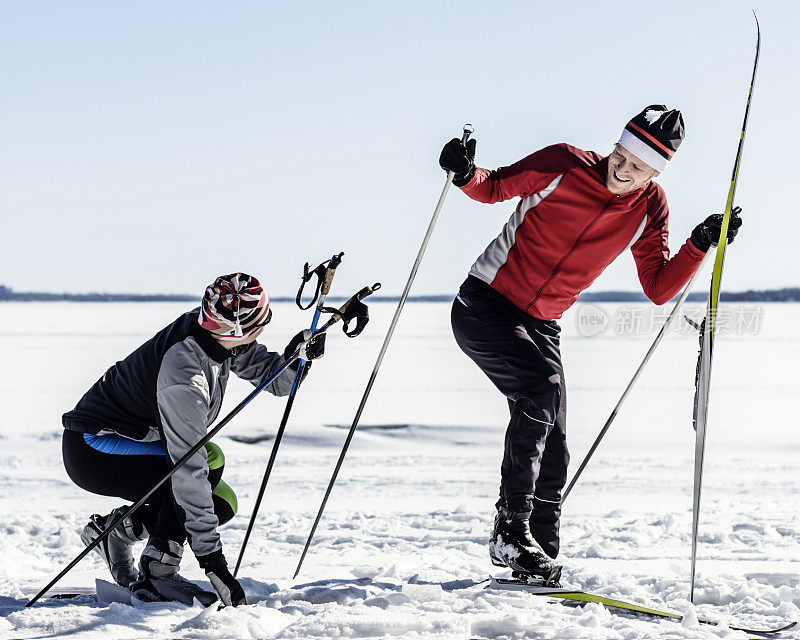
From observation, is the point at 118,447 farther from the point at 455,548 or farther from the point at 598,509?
the point at 598,509

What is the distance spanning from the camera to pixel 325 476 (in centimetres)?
619

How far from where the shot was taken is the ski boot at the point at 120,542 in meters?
3.29

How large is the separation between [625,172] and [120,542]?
242 centimetres

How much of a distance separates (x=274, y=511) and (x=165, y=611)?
87.7 inches

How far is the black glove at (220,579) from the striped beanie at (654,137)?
211 centimetres

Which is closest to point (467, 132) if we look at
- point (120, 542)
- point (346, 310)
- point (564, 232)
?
point (564, 232)

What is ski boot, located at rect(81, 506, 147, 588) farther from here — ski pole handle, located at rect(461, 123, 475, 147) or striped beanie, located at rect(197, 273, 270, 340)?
ski pole handle, located at rect(461, 123, 475, 147)

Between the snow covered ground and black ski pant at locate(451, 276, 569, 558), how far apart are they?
36 cm

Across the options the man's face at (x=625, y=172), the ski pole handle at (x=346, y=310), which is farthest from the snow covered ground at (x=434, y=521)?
the man's face at (x=625, y=172)

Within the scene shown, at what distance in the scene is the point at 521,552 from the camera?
312 centimetres

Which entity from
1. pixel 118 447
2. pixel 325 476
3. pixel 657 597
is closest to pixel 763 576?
pixel 657 597

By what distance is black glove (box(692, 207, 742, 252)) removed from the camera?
3193 mm

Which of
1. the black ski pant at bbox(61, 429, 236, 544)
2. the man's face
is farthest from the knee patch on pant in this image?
the man's face

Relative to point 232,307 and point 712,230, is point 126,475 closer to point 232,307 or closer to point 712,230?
point 232,307
